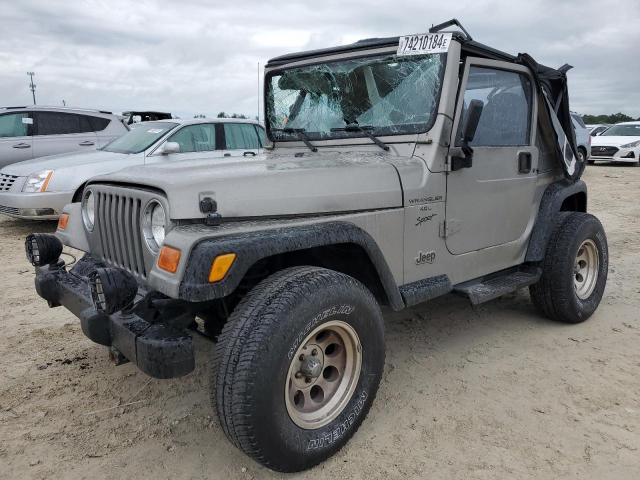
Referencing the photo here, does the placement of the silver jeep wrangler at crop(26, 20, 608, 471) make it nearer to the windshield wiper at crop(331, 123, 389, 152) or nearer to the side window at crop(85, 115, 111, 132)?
the windshield wiper at crop(331, 123, 389, 152)

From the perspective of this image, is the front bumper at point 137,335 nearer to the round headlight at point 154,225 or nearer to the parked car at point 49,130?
the round headlight at point 154,225

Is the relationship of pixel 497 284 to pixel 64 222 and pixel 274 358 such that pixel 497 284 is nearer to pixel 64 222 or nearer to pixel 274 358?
pixel 274 358

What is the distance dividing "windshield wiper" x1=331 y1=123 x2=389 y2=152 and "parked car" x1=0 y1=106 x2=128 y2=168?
7.41m

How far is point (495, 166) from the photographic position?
3.53 meters

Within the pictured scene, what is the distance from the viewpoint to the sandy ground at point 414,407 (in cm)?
251

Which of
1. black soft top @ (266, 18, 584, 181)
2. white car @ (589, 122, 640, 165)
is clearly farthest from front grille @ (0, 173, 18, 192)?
white car @ (589, 122, 640, 165)

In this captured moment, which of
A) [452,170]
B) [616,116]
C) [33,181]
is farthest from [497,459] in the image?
[616,116]

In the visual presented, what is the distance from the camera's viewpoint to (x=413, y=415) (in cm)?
292

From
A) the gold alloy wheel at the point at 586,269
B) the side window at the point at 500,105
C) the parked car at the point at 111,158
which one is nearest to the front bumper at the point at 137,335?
the side window at the point at 500,105

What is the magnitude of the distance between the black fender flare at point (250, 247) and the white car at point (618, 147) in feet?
59.7

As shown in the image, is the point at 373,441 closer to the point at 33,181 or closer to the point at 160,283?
the point at 160,283

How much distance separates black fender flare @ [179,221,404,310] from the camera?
2084mm

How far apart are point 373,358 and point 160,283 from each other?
1.12 metres

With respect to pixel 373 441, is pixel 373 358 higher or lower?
higher
